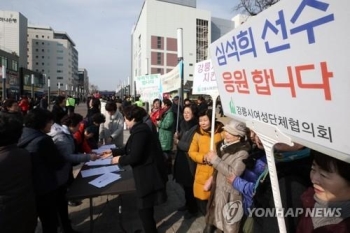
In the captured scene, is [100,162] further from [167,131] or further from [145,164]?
[167,131]

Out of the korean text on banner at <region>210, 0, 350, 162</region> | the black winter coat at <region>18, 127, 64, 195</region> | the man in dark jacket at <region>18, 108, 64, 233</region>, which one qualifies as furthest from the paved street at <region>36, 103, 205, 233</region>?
the korean text on banner at <region>210, 0, 350, 162</region>

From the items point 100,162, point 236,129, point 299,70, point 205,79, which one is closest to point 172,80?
point 205,79

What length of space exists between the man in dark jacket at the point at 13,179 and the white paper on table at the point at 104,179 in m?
0.96

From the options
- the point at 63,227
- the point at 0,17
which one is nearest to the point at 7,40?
the point at 0,17

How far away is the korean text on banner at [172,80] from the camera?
19.6 ft

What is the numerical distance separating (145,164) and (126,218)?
64.3 inches

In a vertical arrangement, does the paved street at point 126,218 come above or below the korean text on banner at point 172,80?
below

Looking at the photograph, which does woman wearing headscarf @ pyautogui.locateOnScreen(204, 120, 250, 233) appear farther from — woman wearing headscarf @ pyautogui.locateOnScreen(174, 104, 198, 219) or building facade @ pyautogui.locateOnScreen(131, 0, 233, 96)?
building facade @ pyautogui.locateOnScreen(131, 0, 233, 96)

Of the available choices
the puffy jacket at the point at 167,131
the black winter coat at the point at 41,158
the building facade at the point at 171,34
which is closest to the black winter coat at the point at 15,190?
the black winter coat at the point at 41,158

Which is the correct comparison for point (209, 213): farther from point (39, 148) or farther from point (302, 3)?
point (302, 3)

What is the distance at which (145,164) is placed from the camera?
121 inches

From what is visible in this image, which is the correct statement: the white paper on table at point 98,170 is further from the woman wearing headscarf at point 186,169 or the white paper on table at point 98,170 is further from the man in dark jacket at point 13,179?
the man in dark jacket at point 13,179

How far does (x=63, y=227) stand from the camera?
3.60 meters

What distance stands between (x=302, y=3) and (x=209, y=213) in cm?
245
